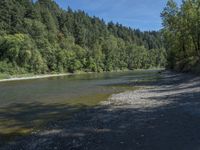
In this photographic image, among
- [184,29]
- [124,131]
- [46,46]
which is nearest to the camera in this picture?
[124,131]

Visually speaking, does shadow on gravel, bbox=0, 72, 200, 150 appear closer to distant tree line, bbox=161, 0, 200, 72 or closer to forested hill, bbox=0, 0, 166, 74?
distant tree line, bbox=161, 0, 200, 72

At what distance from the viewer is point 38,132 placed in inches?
669

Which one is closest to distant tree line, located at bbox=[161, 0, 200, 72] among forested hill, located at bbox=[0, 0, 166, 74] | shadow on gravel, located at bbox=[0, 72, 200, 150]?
→ shadow on gravel, located at bbox=[0, 72, 200, 150]

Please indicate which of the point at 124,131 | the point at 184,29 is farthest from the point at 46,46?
the point at 124,131

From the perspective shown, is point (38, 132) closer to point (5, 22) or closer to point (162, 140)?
point (162, 140)

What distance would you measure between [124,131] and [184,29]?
5959 centimetres

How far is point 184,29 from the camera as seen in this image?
231 feet

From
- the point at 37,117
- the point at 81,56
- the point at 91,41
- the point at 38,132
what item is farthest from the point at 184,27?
the point at 91,41

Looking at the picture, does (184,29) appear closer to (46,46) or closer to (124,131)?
(124,131)

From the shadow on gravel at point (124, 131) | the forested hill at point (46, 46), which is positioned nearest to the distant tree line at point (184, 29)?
the shadow on gravel at point (124, 131)

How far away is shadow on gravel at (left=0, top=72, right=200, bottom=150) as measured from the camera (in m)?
12.5

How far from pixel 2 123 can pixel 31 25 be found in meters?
124

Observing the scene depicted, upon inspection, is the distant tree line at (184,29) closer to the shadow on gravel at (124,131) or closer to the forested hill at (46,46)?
the shadow on gravel at (124,131)

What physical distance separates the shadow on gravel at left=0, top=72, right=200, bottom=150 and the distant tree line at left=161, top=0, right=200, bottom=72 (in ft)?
139
